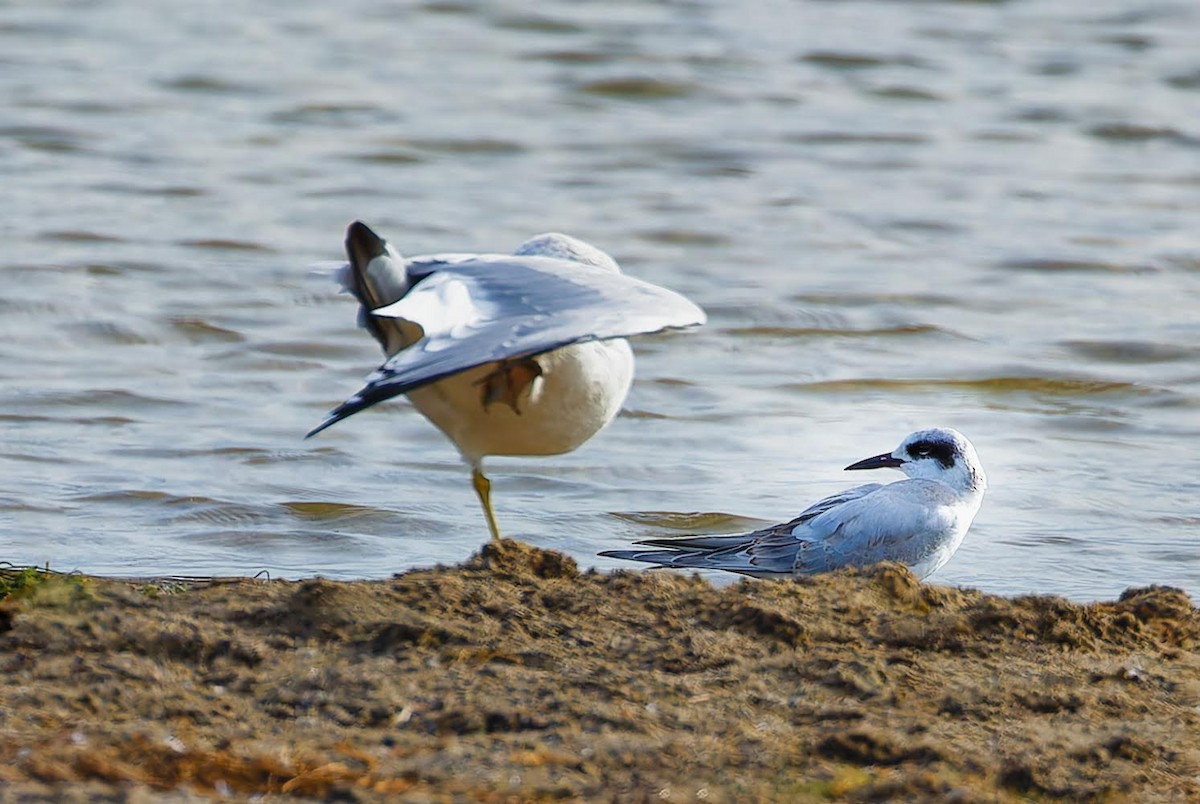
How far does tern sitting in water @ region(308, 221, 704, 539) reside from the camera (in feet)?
14.7

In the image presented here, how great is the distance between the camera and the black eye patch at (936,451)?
5.73 m

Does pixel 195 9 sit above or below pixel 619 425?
above

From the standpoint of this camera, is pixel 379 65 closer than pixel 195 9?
Yes

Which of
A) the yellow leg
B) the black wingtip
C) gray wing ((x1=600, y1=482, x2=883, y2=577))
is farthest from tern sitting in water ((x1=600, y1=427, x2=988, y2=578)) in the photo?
the black wingtip

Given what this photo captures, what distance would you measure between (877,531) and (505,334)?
147 centimetres

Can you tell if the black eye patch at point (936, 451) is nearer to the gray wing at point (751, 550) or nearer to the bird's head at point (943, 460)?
the bird's head at point (943, 460)

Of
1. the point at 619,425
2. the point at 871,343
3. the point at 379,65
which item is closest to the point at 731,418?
the point at 619,425

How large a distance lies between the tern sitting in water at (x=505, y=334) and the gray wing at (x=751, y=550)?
19.8 inches

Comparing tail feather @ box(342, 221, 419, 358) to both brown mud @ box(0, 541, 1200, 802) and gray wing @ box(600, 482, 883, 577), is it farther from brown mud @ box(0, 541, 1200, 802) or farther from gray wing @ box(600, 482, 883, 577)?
gray wing @ box(600, 482, 883, 577)

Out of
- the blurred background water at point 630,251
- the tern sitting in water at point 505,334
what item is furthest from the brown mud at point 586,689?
the blurred background water at point 630,251

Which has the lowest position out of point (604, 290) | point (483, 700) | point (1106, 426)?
point (1106, 426)

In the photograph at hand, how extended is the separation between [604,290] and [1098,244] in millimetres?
6763

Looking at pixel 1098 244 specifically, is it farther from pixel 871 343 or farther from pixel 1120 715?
pixel 1120 715

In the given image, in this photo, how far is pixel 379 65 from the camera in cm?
1516
